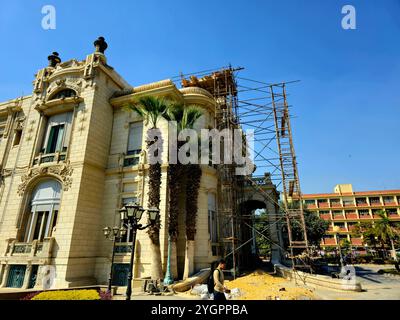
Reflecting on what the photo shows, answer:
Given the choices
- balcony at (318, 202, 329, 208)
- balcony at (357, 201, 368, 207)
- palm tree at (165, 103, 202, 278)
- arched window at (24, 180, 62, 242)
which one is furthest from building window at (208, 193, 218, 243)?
balcony at (357, 201, 368, 207)

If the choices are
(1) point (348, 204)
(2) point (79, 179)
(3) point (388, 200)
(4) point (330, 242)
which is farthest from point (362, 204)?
(2) point (79, 179)

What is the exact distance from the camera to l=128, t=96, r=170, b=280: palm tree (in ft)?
40.1

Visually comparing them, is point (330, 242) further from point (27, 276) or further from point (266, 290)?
point (27, 276)

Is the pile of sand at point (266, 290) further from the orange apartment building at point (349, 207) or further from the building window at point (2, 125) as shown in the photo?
the orange apartment building at point (349, 207)

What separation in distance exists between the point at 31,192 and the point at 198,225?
1120 cm

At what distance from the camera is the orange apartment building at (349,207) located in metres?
56.2

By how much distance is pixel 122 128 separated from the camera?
56.8ft

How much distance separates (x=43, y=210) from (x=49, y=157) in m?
3.50

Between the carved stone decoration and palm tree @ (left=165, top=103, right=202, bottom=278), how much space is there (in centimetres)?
627

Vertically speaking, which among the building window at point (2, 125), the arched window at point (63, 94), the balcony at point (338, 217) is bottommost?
the balcony at point (338, 217)

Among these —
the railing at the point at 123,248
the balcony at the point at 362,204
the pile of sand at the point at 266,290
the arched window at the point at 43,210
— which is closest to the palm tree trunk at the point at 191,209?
the pile of sand at the point at 266,290

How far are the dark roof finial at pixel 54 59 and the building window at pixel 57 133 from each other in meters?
4.85
